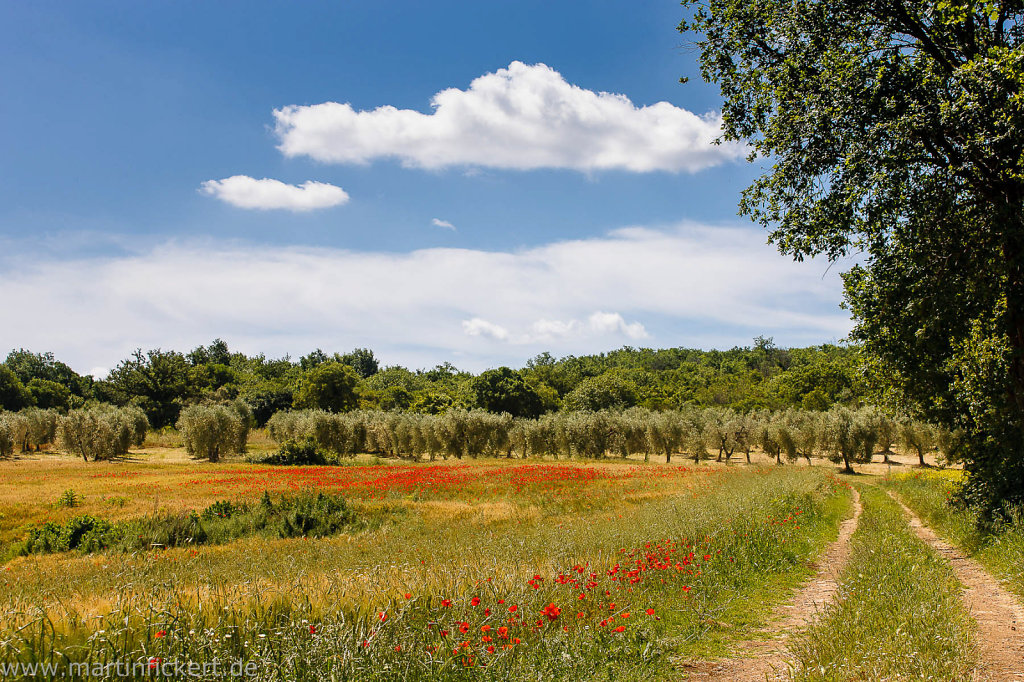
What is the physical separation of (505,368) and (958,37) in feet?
259

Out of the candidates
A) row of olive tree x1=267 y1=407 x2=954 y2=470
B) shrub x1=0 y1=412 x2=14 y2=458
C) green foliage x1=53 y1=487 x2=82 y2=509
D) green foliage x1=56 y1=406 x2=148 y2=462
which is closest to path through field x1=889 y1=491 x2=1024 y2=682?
green foliage x1=53 y1=487 x2=82 y2=509

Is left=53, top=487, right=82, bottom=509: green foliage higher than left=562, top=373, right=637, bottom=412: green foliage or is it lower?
lower

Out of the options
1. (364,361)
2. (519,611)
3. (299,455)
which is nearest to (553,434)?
(299,455)

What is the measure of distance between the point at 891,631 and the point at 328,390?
76118 millimetres

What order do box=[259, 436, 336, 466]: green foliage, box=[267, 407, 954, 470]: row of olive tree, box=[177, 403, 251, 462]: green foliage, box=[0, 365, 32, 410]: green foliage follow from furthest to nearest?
box=[0, 365, 32, 410]: green foliage → box=[267, 407, 954, 470]: row of olive tree → box=[177, 403, 251, 462]: green foliage → box=[259, 436, 336, 466]: green foliage

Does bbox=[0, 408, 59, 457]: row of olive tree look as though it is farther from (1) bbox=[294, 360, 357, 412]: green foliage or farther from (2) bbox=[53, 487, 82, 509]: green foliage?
(2) bbox=[53, 487, 82, 509]: green foliage

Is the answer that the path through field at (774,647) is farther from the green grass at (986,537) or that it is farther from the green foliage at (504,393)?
the green foliage at (504,393)

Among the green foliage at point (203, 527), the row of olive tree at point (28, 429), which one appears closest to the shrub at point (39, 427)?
A: the row of olive tree at point (28, 429)

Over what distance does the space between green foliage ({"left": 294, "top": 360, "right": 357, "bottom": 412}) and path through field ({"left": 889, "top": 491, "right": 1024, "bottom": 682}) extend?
7136 centimetres

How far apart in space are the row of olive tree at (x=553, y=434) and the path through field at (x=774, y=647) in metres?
47.8

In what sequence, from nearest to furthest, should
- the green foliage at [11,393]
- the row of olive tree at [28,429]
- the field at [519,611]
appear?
the field at [519,611]
the row of olive tree at [28,429]
the green foliage at [11,393]

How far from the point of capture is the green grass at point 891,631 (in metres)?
4.88

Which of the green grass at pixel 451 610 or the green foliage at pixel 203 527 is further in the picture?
the green foliage at pixel 203 527

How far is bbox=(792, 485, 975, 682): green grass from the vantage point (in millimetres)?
4883
